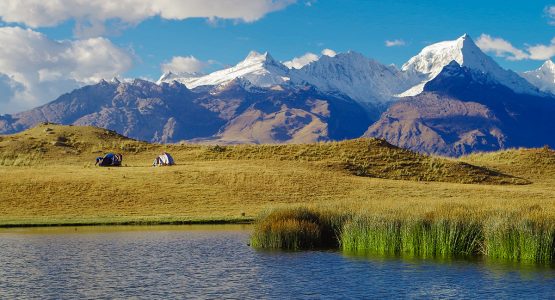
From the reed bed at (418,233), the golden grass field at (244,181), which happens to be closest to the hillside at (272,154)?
the golden grass field at (244,181)

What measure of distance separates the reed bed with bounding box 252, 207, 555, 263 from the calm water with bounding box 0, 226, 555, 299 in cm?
166

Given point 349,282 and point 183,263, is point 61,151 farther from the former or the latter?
point 349,282

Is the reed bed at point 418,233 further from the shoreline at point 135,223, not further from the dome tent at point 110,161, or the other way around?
the dome tent at point 110,161

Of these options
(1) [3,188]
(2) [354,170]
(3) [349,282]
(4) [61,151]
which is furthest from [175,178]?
(3) [349,282]

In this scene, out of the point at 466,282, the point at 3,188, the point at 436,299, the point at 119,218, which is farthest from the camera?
the point at 3,188

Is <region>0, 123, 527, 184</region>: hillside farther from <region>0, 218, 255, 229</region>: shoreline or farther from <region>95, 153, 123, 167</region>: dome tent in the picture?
<region>0, 218, 255, 229</region>: shoreline

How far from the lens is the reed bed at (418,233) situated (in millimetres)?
37094

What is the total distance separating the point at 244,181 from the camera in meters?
81.8

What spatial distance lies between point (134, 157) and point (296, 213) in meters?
66.5

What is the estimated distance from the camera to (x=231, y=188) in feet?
258

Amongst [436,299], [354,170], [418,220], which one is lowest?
[436,299]

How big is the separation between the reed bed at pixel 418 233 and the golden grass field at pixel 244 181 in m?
1.86

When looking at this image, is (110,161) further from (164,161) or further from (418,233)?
(418,233)

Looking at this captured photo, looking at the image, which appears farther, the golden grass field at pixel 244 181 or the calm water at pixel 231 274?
the golden grass field at pixel 244 181
